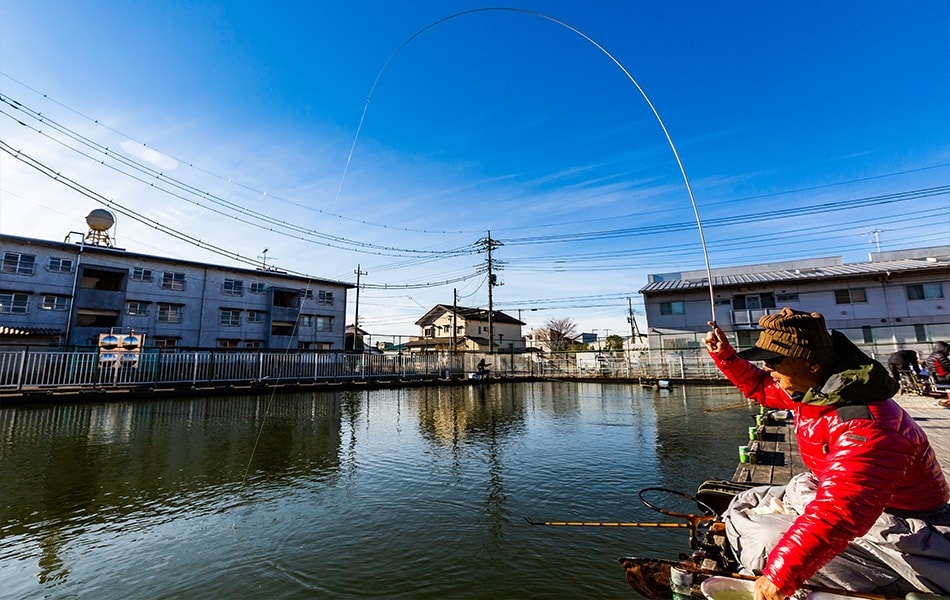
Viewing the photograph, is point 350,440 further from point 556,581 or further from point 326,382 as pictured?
point 326,382

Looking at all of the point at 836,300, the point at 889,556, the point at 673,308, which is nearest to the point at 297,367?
the point at 889,556

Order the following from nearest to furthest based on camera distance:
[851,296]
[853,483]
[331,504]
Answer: [853,483] < [331,504] < [851,296]

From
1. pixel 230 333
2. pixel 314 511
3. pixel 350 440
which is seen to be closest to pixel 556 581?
pixel 314 511

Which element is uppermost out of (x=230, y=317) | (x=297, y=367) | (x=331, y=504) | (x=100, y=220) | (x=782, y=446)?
(x=100, y=220)

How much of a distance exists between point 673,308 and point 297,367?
25421 mm

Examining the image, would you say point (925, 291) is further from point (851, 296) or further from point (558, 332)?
point (558, 332)

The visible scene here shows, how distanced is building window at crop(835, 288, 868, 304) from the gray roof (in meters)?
1.10

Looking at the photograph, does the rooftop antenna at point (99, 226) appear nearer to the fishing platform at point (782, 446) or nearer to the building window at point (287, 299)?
the building window at point (287, 299)

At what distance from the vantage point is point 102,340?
18016 millimetres

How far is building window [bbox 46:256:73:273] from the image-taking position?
2641 centimetres

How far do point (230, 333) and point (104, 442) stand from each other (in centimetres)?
2696

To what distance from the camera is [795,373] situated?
2287mm

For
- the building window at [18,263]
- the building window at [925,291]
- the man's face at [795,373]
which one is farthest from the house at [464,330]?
the man's face at [795,373]

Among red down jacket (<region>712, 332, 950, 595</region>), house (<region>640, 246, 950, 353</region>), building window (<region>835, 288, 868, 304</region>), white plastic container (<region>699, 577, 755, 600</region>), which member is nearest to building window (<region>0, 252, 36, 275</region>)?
white plastic container (<region>699, 577, 755, 600</region>)
